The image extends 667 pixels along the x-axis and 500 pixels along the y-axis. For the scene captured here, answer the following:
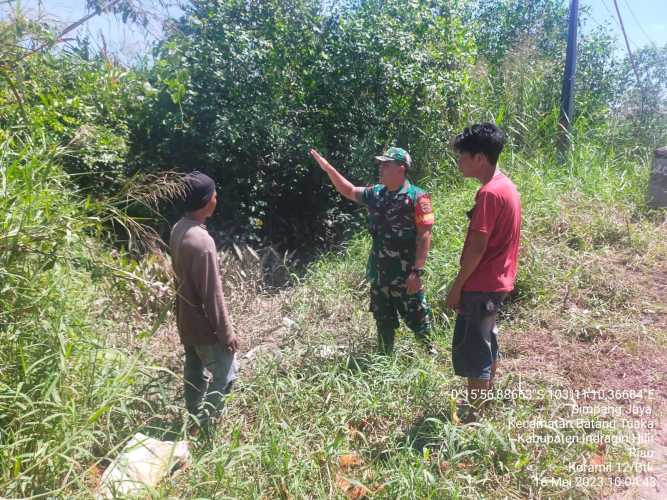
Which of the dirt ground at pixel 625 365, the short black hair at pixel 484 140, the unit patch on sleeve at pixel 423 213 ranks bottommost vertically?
the dirt ground at pixel 625 365

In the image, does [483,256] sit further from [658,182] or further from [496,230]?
[658,182]

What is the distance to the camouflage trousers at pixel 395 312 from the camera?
3.66m

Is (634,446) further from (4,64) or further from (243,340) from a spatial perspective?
(4,64)

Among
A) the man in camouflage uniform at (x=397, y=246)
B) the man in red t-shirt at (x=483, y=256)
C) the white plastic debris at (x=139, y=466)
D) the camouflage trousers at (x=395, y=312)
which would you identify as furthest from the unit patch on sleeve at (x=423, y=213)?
the white plastic debris at (x=139, y=466)

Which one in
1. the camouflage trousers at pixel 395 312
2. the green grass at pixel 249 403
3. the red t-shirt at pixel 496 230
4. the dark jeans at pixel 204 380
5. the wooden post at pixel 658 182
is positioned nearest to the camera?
the green grass at pixel 249 403

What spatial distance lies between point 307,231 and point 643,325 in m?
3.75

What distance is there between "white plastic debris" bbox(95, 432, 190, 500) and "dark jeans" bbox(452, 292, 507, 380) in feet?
4.93

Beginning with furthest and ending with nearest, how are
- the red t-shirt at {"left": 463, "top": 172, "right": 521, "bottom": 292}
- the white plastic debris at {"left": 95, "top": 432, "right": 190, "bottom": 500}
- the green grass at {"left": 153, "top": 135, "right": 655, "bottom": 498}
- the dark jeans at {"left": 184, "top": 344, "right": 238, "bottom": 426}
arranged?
the dark jeans at {"left": 184, "top": 344, "right": 238, "bottom": 426} < the red t-shirt at {"left": 463, "top": 172, "right": 521, "bottom": 292} < the green grass at {"left": 153, "top": 135, "right": 655, "bottom": 498} < the white plastic debris at {"left": 95, "top": 432, "right": 190, "bottom": 500}

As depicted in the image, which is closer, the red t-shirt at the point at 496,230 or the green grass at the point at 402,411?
the green grass at the point at 402,411

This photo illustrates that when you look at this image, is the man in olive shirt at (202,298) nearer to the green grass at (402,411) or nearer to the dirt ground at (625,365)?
the green grass at (402,411)

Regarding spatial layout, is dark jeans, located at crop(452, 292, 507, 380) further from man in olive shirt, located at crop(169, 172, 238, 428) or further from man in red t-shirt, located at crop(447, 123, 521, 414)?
man in olive shirt, located at crop(169, 172, 238, 428)

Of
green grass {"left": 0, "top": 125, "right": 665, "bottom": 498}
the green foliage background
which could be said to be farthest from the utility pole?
green grass {"left": 0, "top": 125, "right": 665, "bottom": 498}

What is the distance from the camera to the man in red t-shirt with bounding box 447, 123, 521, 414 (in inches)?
107

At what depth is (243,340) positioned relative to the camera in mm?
4469
